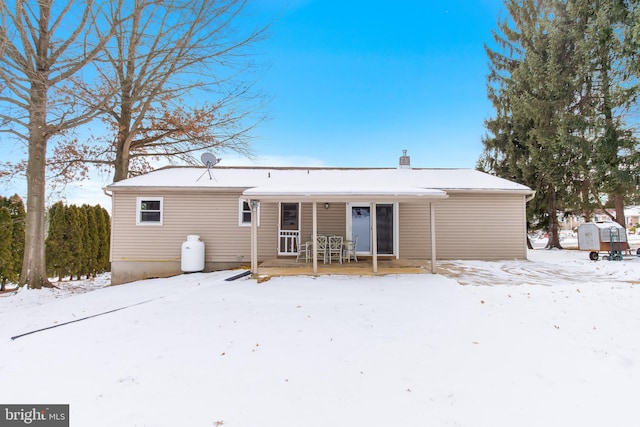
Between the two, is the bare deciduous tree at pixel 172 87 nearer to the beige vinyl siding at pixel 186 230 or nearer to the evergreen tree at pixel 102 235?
the evergreen tree at pixel 102 235

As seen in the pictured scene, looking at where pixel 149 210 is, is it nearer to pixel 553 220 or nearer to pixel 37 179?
pixel 37 179

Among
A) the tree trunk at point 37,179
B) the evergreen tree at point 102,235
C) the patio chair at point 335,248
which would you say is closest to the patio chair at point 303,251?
the patio chair at point 335,248

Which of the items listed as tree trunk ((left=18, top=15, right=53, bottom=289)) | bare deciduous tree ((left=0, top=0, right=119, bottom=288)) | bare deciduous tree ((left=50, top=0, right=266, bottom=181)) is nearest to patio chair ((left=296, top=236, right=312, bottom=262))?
bare deciduous tree ((left=50, top=0, right=266, bottom=181))

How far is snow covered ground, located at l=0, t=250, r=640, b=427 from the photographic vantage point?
2.67 meters

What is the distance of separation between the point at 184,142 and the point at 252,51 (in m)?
5.44

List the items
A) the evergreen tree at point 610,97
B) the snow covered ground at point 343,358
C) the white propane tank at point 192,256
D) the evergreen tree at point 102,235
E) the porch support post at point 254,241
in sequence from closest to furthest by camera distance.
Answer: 1. the snow covered ground at point 343,358
2. the porch support post at point 254,241
3. the white propane tank at point 192,256
4. the evergreen tree at point 102,235
5. the evergreen tree at point 610,97

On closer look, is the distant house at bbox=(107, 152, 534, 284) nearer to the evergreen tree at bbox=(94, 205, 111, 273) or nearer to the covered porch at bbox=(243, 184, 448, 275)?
the covered porch at bbox=(243, 184, 448, 275)

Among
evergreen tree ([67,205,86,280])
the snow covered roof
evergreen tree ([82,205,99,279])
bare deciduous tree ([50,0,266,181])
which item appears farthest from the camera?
evergreen tree ([82,205,99,279])

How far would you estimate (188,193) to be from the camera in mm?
10188

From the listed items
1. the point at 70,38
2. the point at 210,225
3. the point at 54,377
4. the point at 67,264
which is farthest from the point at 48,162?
the point at 54,377

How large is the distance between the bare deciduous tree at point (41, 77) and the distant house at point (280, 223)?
1980 mm

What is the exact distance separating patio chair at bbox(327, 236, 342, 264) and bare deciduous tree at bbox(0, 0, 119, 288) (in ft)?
25.4

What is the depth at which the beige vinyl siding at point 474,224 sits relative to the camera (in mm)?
10508

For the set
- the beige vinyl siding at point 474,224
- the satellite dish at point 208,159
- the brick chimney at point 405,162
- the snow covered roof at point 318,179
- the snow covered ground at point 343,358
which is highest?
the brick chimney at point 405,162
